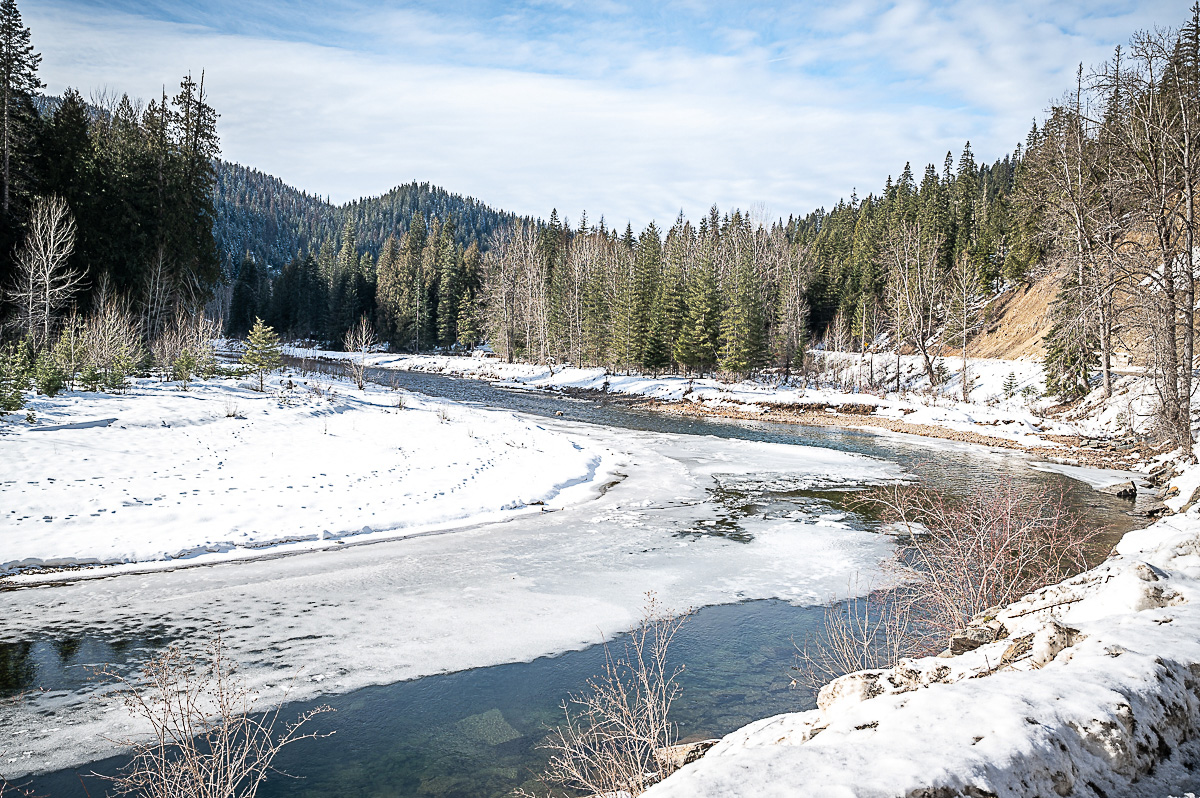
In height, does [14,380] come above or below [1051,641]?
above

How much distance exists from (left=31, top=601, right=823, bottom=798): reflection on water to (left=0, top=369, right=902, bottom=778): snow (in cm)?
43

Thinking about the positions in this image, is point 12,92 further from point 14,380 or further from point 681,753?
point 681,753

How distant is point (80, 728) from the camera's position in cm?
611

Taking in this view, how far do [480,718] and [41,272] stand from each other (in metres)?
25.6

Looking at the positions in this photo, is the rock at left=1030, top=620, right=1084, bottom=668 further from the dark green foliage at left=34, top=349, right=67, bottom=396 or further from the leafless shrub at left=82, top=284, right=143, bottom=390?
the leafless shrub at left=82, top=284, right=143, bottom=390

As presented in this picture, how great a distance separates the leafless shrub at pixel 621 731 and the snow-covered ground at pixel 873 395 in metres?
25.2

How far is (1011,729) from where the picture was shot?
9.69 ft

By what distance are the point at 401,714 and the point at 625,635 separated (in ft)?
10.5

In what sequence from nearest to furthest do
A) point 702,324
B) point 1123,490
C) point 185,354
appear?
point 1123,490, point 185,354, point 702,324

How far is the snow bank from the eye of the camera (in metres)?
2.67

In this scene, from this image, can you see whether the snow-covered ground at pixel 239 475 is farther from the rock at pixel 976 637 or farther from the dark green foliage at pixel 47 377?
the rock at pixel 976 637

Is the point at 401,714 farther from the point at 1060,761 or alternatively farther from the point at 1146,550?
the point at 1146,550

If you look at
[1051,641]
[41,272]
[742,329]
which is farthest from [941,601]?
[742,329]

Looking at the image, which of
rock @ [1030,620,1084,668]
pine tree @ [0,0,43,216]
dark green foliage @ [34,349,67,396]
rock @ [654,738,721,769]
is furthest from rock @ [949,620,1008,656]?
pine tree @ [0,0,43,216]
